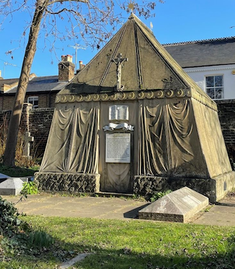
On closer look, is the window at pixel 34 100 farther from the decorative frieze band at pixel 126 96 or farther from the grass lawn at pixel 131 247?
the grass lawn at pixel 131 247

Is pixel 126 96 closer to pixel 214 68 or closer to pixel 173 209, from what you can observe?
pixel 173 209

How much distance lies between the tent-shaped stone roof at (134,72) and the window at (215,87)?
10713 millimetres

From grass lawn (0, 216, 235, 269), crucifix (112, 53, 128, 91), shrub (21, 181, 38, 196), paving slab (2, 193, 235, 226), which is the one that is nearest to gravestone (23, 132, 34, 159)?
shrub (21, 181, 38, 196)

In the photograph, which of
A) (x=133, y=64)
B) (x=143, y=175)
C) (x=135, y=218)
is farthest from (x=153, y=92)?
(x=135, y=218)

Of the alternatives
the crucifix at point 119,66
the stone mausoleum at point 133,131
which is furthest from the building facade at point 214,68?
the crucifix at point 119,66

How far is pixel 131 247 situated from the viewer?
4715mm

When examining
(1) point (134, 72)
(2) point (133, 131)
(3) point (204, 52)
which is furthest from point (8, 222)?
(3) point (204, 52)

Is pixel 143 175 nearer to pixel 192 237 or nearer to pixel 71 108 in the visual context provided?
pixel 71 108

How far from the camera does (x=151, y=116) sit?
10.3m

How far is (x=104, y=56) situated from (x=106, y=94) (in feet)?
5.97

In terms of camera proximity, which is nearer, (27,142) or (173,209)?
(173,209)

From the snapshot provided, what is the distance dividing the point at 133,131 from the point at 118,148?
739mm

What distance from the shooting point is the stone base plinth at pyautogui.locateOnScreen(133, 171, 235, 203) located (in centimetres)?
909

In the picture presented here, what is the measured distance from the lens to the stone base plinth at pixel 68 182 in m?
10.4
